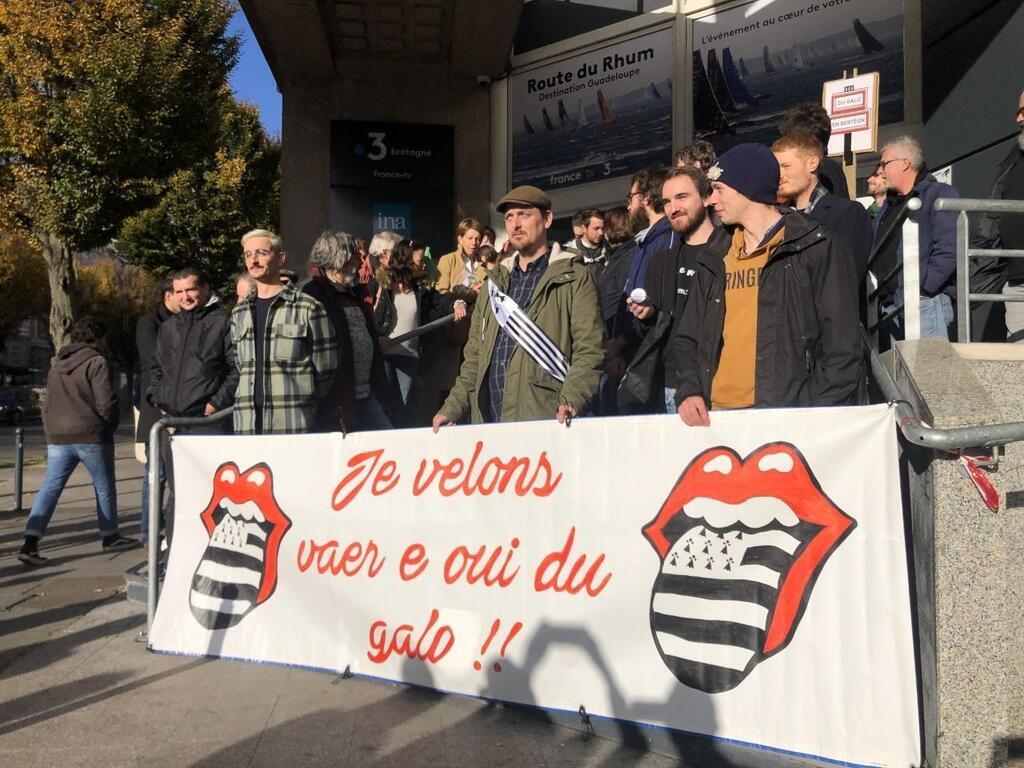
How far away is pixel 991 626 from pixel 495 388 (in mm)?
2394

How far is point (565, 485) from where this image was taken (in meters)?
3.74

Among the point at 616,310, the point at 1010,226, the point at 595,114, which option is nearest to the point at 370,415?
the point at 616,310

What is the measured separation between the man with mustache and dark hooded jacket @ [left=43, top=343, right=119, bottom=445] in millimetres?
4992

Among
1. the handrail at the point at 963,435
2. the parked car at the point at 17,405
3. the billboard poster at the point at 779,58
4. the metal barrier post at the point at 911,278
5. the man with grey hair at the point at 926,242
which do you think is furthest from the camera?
the parked car at the point at 17,405

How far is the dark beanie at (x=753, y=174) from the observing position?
3.73 meters

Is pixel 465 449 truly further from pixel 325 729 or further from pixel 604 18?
pixel 604 18

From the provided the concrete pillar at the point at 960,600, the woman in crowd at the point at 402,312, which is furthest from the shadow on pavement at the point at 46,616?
the concrete pillar at the point at 960,600

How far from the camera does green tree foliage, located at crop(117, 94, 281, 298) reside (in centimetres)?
2092

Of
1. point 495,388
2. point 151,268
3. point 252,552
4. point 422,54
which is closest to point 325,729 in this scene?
point 252,552

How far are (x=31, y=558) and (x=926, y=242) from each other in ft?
22.2

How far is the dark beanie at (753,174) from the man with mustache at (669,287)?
0.53 meters

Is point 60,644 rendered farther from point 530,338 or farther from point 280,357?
point 530,338

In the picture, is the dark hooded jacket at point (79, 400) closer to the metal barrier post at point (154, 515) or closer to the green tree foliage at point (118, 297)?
the metal barrier post at point (154, 515)

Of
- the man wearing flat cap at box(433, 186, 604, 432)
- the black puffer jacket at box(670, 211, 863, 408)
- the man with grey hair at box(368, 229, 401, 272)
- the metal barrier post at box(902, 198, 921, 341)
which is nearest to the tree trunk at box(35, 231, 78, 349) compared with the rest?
the man with grey hair at box(368, 229, 401, 272)
